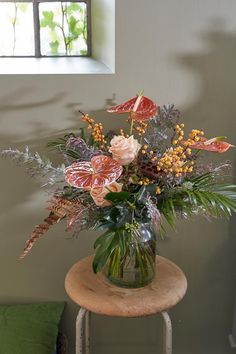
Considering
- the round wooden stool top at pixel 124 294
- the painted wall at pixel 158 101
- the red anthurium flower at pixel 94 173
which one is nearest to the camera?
the red anthurium flower at pixel 94 173

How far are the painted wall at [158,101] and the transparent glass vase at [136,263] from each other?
351 millimetres

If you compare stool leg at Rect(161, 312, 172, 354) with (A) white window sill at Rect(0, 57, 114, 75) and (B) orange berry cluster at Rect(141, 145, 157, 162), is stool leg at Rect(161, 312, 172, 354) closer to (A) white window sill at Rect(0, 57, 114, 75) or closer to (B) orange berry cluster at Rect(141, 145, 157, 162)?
(B) orange berry cluster at Rect(141, 145, 157, 162)

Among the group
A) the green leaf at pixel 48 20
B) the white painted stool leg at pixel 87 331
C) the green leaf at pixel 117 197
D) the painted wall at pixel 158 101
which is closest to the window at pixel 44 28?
the green leaf at pixel 48 20

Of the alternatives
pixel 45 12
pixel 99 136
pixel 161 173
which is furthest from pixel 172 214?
pixel 45 12

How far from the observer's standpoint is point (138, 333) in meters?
1.76

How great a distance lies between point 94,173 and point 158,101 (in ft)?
1.59

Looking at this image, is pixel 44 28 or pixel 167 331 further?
pixel 44 28

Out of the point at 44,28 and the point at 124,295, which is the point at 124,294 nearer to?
the point at 124,295

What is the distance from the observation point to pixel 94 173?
44.8 inches

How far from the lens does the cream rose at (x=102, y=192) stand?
3.71 ft

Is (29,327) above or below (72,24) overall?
below

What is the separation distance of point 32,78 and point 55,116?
0.14 m

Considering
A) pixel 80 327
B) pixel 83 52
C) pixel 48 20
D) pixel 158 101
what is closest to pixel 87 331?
pixel 80 327

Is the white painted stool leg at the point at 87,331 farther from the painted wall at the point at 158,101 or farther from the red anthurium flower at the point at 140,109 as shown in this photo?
the red anthurium flower at the point at 140,109
